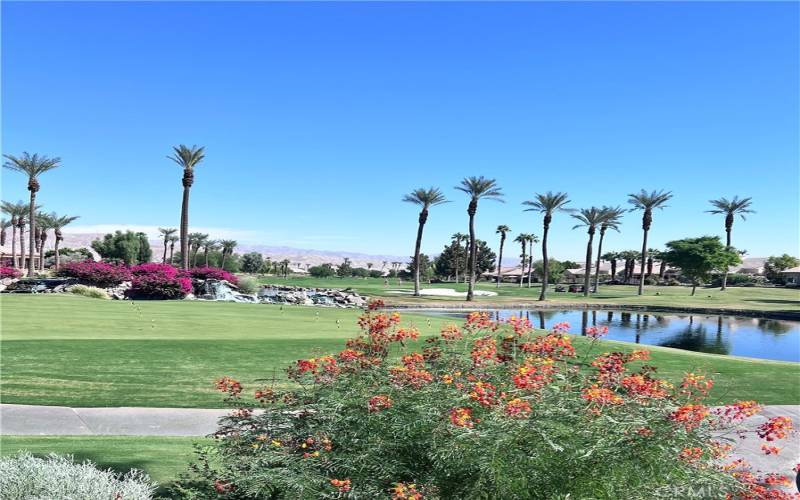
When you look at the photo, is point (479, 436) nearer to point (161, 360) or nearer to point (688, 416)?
point (688, 416)

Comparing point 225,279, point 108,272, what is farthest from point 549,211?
point 108,272

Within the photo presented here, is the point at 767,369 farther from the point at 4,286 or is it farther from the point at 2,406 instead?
the point at 4,286

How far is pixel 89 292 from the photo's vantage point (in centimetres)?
3956

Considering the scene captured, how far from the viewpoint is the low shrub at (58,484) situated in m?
5.12

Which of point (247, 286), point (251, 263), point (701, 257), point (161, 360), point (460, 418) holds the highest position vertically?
point (701, 257)

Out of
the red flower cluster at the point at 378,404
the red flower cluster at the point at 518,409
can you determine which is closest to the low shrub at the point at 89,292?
the red flower cluster at the point at 378,404

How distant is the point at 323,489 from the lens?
497cm

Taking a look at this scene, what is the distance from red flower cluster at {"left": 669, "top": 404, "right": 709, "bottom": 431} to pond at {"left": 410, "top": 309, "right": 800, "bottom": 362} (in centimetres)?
2106

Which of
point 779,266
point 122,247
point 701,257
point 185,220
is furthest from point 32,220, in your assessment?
point 779,266

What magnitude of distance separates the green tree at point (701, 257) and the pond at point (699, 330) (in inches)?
1356

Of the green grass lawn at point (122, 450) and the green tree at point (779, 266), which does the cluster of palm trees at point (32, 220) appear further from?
the green tree at point (779, 266)

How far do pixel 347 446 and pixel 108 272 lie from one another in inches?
1700

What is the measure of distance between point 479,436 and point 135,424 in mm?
7526

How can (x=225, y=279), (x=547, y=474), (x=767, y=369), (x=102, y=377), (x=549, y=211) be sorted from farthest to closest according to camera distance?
(x=549, y=211), (x=225, y=279), (x=767, y=369), (x=102, y=377), (x=547, y=474)
